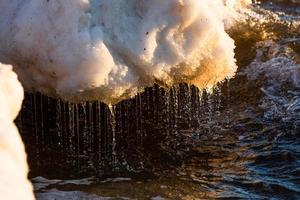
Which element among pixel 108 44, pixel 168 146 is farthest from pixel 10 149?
pixel 168 146

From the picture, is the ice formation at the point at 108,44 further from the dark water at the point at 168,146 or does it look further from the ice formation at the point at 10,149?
the ice formation at the point at 10,149

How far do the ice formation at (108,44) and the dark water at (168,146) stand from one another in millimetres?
445

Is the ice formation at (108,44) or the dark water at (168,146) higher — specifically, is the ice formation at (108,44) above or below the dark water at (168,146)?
above

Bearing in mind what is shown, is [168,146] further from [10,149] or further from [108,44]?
[10,149]

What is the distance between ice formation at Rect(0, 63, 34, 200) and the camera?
2621mm

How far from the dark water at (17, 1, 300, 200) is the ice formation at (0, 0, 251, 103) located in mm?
445

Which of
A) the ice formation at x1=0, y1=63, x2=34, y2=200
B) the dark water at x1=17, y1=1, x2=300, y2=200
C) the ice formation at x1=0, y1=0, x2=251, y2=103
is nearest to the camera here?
the ice formation at x1=0, y1=63, x2=34, y2=200

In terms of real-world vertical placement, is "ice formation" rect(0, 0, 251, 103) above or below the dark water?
above

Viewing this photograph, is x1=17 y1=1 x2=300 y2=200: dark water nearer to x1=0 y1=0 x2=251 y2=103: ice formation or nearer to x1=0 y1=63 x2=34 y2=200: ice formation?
x1=0 y1=0 x2=251 y2=103: ice formation

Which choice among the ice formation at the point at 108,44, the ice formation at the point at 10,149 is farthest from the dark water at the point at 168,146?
the ice formation at the point at 10,149

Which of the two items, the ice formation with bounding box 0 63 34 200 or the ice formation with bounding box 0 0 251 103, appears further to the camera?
the ice formation with bounding box 0 0 251 103

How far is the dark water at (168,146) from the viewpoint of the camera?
4566mm

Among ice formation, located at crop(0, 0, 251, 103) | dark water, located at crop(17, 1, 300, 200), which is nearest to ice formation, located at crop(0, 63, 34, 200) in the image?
ice formation, located at crop(0, 0, 251, 103)

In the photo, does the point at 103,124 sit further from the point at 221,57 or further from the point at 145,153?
the point at 221,57
